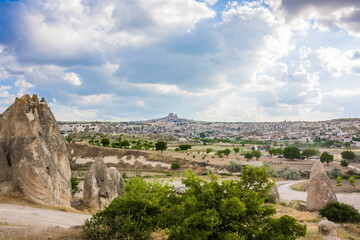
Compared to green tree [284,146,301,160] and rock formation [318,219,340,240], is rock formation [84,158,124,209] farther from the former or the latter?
green tree [284,146,301,160]

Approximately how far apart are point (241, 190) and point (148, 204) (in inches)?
155

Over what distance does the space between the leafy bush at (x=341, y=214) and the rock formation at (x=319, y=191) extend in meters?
1.04

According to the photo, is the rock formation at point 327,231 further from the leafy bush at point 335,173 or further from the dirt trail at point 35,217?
the leafy bush at point 335,173

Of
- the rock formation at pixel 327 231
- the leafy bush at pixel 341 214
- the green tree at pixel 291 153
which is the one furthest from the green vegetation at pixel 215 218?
the green tree at pixel 291 153

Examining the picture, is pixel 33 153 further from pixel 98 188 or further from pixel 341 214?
pixel 341 214

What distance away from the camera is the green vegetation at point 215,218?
26.3ft

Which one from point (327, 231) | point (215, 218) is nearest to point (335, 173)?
point (327, 231)

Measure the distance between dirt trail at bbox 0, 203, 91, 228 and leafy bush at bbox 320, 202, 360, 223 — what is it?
1707 centimetres

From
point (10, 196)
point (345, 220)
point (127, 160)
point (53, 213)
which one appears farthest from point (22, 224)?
point (127, 160)

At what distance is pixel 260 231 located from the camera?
820 centimetres

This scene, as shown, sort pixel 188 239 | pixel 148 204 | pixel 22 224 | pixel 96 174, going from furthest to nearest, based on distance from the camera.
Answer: pixel 96 174 < pixel 22 224 < pixel 148 204 < pixel 188 239

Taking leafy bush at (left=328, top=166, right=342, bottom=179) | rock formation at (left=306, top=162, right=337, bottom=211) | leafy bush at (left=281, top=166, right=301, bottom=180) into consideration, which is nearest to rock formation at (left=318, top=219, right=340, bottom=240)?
rock formation at (left=306, top=162, right=337, bottom=211)

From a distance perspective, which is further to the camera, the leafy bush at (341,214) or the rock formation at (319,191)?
the rock formation at (319,191)

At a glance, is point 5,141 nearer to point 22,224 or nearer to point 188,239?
point 22,224
